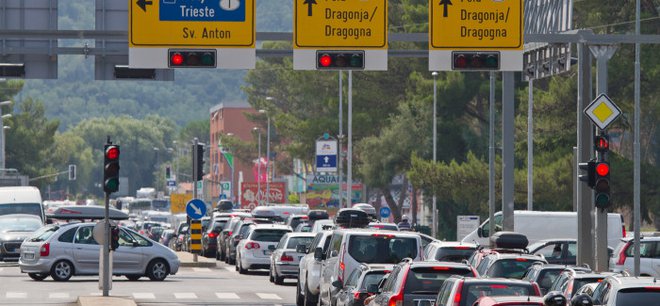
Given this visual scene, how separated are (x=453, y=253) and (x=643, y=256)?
17.4ft

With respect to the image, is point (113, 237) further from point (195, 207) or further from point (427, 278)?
point (195, 207)

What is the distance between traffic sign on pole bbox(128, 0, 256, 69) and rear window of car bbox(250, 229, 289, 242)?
47.3 feet

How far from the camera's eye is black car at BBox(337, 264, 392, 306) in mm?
23516

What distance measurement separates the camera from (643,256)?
35.2 m

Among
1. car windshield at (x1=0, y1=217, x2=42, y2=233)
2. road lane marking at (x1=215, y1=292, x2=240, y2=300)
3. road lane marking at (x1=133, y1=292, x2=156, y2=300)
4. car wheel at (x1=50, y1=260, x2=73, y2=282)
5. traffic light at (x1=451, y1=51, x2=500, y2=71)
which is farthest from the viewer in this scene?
car windshield at (x1=0, y1=217, x2=42, y2=233)

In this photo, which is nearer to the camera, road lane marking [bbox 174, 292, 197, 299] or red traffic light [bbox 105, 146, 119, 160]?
red traffic light [bbox 105, 146, 119, 160]

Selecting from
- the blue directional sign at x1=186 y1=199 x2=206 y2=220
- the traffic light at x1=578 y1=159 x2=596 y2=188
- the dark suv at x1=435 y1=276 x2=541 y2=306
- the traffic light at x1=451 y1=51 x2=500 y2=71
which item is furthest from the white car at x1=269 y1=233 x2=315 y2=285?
the dark suv at x1=435 y1=276 x2=541 y2=306

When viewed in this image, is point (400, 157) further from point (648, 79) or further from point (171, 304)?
point (171, 304)

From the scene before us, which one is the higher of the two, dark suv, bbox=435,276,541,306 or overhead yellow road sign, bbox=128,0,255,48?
overhead yellow road sign, bbox=128,0,255,48

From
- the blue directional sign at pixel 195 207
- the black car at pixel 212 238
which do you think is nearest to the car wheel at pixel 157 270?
the blue directional sign at pixel 195 207

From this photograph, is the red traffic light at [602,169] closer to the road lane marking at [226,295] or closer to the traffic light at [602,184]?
the traffic light at [602,184]

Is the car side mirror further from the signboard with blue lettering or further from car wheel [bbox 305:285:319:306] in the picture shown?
the signboard with blue lettering

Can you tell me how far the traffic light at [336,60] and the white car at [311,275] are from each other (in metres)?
3.42

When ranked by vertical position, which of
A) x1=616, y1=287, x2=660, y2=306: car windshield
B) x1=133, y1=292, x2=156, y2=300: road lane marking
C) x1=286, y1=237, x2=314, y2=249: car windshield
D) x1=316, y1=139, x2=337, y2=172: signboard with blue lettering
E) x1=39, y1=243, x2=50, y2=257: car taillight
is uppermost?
x1=316, y1=139, x2=337, y2=172: signboard with blue lettering
